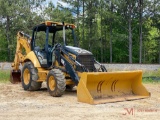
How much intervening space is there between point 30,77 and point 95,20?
1159 inches

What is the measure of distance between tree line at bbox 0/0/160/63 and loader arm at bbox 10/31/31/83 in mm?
19381

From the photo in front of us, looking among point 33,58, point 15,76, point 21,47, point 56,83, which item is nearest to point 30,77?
point 33,58

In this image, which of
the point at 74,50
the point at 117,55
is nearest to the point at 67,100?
the point at 74,50

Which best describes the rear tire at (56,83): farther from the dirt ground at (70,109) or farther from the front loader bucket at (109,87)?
the front loader bucket at (109,87)

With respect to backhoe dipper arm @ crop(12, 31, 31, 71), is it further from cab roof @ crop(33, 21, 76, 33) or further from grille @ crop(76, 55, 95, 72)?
grille @ crop(76, 55, 95, 72)

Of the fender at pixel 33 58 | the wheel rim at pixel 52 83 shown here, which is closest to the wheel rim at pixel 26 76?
the fender at pixel 33 58

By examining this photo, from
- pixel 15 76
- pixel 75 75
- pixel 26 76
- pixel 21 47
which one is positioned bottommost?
pixel 15 76

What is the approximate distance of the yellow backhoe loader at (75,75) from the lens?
853 cm

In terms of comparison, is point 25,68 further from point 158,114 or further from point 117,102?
point 158,114

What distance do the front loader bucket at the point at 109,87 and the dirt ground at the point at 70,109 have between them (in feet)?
0.94

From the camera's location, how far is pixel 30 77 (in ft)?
34.6

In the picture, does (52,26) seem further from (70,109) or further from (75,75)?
(70,109)

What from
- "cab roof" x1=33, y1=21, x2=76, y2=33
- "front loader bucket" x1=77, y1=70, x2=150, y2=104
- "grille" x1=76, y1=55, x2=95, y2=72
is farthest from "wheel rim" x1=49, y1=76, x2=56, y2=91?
"cab roof" x1=33, y1=21, x2=76, y2=33

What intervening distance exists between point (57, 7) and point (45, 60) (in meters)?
28.0
